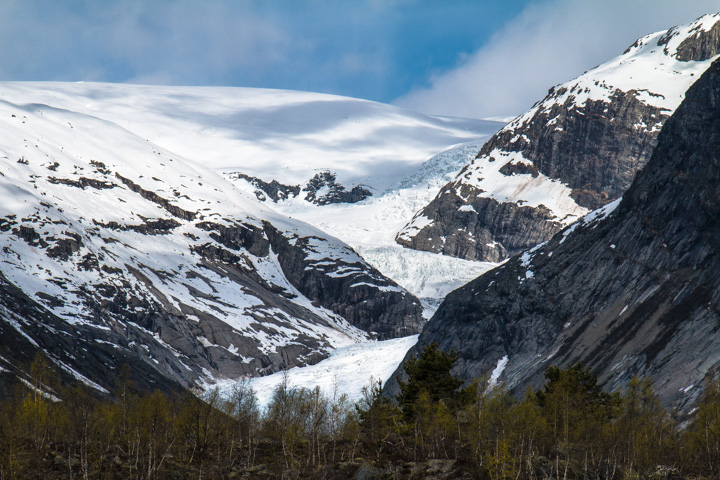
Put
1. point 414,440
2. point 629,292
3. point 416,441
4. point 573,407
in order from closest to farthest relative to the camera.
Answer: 1. point 416,441
2. point 414,440
3. point 573,407
4. point 629,292

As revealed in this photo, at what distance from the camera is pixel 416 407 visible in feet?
206

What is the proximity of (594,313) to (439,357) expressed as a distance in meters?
73.2

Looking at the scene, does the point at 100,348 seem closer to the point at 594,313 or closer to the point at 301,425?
the point at 594,313

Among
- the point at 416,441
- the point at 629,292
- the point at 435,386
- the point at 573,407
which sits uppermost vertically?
the point at 629,292

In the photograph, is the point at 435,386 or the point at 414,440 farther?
the point at 435,386

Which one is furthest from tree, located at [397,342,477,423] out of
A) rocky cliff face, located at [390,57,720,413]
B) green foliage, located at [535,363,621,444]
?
rocky cliff face, located at [390,57,720,413]

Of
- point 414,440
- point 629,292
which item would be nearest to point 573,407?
point 414,440

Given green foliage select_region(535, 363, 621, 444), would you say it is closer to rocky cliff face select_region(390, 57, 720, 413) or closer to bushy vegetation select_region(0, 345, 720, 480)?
bushy vegetation select_region(0, 345, 720, 480)

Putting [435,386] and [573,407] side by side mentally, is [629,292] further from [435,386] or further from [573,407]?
[435,386]

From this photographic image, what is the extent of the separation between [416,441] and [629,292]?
80.1 m

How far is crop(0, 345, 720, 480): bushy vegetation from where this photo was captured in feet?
162

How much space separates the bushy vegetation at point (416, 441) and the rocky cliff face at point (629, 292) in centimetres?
2931

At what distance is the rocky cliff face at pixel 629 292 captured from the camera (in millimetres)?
101125

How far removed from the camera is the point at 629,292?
127 m
